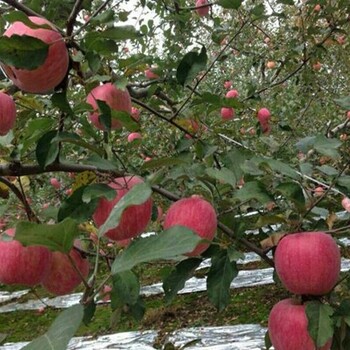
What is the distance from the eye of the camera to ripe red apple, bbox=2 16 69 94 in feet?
2.31

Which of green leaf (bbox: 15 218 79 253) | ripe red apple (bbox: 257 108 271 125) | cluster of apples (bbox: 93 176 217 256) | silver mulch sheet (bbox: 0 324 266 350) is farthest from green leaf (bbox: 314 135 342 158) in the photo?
silver mulch sheet (bbox: 0 324 266 350)

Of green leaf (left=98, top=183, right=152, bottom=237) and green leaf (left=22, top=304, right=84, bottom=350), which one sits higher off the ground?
green leaf (left=98, top=183, right=152, bottom=237)

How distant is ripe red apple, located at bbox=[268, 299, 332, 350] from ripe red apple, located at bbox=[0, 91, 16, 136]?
0.55m

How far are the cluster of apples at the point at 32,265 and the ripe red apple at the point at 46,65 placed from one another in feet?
0.71

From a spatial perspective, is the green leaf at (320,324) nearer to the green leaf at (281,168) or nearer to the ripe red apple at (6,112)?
the green leaf at (281,168)

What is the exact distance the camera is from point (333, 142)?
970 mm

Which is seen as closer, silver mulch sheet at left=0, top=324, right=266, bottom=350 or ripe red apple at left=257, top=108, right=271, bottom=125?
ripe red apple at left=257, top=108, right=271, bottom=125

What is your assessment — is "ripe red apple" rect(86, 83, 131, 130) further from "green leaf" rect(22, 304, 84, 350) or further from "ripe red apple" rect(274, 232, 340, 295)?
"green leaf" rect(22, 304, 84, 350)

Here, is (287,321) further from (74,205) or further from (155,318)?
(155,318)

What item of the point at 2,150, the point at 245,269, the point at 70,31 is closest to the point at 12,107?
the point at 2,150

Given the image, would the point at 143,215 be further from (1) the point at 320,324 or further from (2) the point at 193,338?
(2) the point at 193,338

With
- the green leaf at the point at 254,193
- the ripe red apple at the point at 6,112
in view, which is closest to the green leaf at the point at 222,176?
the green leaf at the point at 254,193

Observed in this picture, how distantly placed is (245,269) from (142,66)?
8.74ft

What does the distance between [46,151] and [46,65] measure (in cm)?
16
